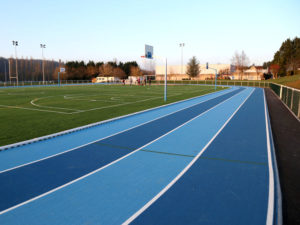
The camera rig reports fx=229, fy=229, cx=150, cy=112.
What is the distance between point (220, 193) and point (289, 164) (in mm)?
3260

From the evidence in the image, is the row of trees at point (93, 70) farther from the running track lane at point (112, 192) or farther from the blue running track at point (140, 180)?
the running track lane at point (112, 192)

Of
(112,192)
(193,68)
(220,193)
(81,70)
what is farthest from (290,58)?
(112,192)

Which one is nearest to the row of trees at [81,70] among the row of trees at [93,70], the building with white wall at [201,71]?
the row of trees at [93,70]

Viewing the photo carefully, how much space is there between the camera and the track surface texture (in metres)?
4.52

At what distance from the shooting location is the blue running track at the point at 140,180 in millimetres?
Answer: 4266

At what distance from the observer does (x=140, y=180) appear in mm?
5672

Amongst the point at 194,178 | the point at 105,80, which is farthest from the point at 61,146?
the point at 105,80

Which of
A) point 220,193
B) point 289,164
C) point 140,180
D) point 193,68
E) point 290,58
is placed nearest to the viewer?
point 220,193

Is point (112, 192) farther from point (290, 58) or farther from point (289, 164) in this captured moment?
point (290, 58)

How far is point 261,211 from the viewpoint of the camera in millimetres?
4406

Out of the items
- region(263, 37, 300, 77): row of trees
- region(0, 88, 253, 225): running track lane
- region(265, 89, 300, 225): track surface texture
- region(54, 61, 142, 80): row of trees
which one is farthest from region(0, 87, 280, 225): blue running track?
region(54, 61, 142, 80): row of trees

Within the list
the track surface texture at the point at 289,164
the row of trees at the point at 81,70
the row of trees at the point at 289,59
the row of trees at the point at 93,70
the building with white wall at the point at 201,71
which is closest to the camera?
the track surface texture at the point at 289,164

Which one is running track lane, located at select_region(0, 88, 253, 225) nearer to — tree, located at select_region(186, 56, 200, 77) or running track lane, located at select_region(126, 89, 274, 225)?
running track lane, located at select_region(126, 89, 274, 225)

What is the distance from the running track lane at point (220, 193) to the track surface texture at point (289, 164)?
315 millimetres
